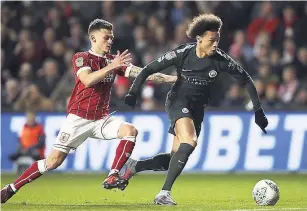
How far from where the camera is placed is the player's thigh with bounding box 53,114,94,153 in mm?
10359

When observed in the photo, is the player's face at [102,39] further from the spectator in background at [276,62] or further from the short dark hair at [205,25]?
the spectator in background at [276,62]

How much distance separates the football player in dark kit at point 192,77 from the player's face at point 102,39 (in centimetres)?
62

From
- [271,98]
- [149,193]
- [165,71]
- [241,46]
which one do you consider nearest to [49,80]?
[165,71]

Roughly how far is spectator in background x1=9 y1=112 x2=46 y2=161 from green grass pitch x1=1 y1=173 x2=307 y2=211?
0.56 meters

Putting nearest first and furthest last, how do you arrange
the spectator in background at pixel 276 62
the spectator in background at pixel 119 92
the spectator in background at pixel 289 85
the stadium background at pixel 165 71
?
the stadium background at pixel 165 71 < the spectator in background at pixel 289 85 < the spectator in background at pixel 119 92 < the spectator in background at pixel 276 62

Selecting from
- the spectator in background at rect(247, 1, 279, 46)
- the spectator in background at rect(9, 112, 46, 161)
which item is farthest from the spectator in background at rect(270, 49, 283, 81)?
the spectator in background at rect(9, 112, 46, 161)

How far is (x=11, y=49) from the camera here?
20.1 meters

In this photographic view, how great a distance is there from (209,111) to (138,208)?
7.27 m

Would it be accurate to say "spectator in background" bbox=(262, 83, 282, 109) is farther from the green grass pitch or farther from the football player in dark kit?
the football player in dark kit

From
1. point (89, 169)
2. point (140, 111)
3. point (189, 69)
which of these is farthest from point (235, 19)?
point (189, 69)

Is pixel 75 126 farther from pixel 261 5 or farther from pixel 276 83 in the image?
pixel 261 5

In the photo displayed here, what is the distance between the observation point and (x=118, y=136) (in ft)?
33.8

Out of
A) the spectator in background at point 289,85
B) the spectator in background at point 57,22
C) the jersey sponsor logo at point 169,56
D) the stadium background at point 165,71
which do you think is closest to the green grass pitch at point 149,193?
the stadium background at point 165,71

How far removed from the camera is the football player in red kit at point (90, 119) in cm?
1024
